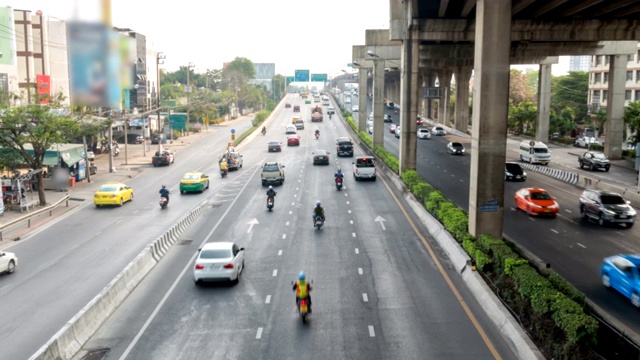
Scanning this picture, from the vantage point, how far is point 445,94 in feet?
390

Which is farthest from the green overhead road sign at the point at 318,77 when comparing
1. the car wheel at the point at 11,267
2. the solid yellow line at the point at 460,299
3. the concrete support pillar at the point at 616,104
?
the car wheel at the point at 11,267

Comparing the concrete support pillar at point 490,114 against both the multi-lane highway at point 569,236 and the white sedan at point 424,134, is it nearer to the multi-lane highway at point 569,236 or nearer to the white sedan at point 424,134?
the multi-lane highway at point 569,236

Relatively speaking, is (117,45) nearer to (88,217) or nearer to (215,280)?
(215,280)

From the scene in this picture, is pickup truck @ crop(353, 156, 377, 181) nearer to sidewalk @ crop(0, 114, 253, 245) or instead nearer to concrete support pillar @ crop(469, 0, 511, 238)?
sidewalk @ crop(0, 114, 253, 245)

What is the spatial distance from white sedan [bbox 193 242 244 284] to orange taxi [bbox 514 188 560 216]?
64.9ft

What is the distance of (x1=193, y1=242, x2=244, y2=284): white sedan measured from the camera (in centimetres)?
2333

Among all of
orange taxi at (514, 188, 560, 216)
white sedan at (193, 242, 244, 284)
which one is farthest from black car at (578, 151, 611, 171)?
white sedan at (193, 242, 244, 284)

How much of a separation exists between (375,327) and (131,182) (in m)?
40.2

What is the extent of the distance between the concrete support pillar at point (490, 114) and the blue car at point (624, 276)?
6447 millimetres

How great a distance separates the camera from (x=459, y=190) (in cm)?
4656

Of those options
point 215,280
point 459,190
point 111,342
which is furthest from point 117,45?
point 459,190

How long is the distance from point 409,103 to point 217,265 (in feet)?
108

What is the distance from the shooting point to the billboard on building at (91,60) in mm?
19297

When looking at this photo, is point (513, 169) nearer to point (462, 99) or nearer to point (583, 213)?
point (583, 213)
